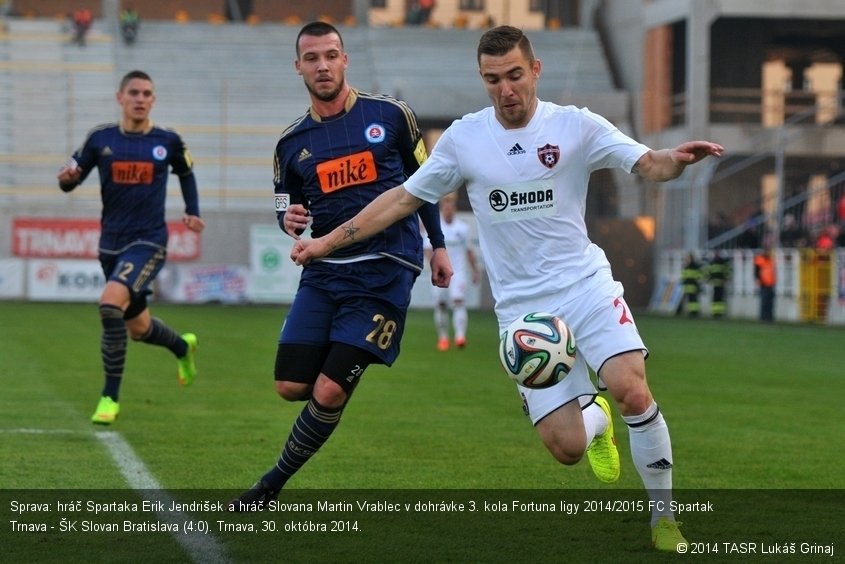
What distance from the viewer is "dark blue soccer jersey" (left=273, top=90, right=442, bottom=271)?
736 centimetres

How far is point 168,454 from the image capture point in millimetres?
9211

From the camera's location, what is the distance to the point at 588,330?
6.42 meters

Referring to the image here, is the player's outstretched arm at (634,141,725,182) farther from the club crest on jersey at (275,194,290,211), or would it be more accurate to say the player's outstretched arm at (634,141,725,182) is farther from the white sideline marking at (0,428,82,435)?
the white sideline marking at (0,428,82,435)

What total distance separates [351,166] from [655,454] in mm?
2179

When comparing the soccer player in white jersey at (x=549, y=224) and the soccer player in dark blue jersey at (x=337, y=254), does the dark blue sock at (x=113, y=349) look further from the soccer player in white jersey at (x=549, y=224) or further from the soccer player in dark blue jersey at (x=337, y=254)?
the soccer player in white jersey at (x=549, y=224)

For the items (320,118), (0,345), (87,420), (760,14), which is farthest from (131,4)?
(320,118)

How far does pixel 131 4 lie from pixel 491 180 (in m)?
49.8

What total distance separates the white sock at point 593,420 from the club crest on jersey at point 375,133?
1.71 metres

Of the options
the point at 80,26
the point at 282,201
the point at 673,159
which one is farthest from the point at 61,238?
the point at 673,159

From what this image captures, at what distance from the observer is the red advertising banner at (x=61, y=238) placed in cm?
3769

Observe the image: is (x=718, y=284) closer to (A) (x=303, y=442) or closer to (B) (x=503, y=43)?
(A) (x=303, y=442)

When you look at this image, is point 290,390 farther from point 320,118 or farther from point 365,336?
point 320,118

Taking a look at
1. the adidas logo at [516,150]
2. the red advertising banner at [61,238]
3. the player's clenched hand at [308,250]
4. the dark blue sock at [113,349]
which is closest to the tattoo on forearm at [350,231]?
the player's clenched hand at [308,250]

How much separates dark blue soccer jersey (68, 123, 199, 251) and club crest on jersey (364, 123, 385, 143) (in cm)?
413
